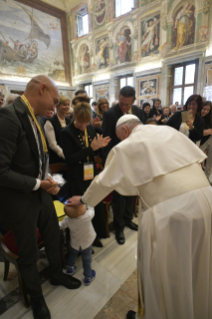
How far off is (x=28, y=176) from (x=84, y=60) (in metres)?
15.8

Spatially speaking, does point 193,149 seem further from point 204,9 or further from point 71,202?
point 204,9

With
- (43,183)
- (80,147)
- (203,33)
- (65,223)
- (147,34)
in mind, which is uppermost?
(147,34)

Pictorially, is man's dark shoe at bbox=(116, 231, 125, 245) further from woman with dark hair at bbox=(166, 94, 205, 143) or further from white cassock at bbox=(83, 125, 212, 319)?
woman with dark hair at bbox=(166, 94, 205, 143)

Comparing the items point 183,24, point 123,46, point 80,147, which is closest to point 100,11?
point 123,46

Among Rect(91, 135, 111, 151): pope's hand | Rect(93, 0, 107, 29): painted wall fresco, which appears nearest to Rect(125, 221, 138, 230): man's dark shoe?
Rect(91, 135, 111, 151): pope's hand

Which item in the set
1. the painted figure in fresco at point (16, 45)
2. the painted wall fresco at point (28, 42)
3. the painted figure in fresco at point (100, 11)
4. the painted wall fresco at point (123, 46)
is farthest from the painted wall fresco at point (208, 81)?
the painted figure in fresco at point (16, 45)

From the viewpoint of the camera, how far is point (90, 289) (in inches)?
76.4

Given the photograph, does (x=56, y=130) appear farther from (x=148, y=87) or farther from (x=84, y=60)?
(x=84, y=60)

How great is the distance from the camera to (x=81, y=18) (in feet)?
48.4

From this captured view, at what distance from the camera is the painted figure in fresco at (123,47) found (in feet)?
38.1

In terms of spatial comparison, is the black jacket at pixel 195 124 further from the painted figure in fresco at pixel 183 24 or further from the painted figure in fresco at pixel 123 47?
the painted figure in fresco at pixel 123 47

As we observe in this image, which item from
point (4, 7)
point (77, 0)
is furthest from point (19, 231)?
point (77, 0)

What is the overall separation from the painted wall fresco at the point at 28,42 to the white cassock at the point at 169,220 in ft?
47.1

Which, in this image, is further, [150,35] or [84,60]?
[84,60]
